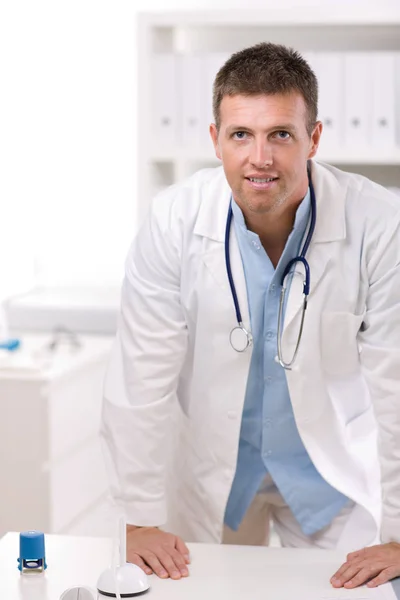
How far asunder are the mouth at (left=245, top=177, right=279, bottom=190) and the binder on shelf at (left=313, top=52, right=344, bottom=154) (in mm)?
1326

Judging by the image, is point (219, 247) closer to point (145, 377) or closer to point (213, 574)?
point (145, 377)

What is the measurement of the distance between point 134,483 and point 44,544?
0.83 ft

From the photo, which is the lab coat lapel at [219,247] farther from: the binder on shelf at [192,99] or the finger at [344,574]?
the binder on shelf at [192,99]

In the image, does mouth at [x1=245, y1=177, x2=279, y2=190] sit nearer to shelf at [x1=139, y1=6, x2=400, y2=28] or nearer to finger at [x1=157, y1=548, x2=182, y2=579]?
finger at [x1=157, y1=548, x2=182, y2=579]

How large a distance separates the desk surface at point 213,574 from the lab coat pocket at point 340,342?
0.35 metres

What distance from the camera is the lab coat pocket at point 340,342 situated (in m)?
1.68

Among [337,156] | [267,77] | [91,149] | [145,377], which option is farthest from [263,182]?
[91,149]

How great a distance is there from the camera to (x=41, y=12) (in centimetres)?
358

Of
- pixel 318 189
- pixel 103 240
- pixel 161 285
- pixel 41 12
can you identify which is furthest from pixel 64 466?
pixel 41 12

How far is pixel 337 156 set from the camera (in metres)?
2.82

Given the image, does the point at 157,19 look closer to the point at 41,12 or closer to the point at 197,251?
the point at 41,12

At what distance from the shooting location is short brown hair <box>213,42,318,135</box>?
1.54 m

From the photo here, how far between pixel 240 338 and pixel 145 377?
0.18m

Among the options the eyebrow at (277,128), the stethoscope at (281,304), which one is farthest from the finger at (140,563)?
the eyebrow at (277,128)
